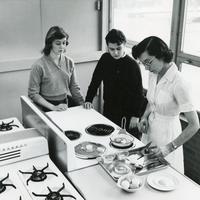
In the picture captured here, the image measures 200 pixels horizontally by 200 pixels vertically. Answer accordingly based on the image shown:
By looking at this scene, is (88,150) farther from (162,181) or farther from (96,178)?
(162,181)

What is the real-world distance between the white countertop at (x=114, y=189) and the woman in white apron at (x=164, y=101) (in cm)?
30

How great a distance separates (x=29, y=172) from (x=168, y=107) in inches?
40.6

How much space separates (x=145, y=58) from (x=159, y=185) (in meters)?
0.84

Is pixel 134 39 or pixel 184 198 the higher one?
pixel 134 39

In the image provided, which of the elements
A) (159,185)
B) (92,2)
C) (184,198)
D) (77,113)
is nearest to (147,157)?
(159,185)

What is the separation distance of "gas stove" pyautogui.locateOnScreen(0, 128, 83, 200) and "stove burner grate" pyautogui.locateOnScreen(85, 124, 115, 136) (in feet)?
1.35

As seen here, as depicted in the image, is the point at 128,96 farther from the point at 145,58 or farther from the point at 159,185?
the point at 159,185

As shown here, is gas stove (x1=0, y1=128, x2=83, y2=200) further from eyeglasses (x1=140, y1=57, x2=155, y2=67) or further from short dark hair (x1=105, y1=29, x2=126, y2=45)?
short dark hair (x1=105, y1=29, x2=126, y2=45)

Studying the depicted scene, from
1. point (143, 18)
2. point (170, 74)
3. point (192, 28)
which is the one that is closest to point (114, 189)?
point (170, 74)

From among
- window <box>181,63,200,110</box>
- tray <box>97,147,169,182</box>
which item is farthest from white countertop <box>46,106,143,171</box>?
window <box>181,63,200,110</box>

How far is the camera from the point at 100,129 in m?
2.46

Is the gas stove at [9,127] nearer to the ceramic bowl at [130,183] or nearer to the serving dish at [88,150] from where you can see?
the serving dish at [88,150]

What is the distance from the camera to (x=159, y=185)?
5.76ft

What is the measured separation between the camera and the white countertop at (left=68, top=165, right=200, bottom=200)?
66.2 inches
